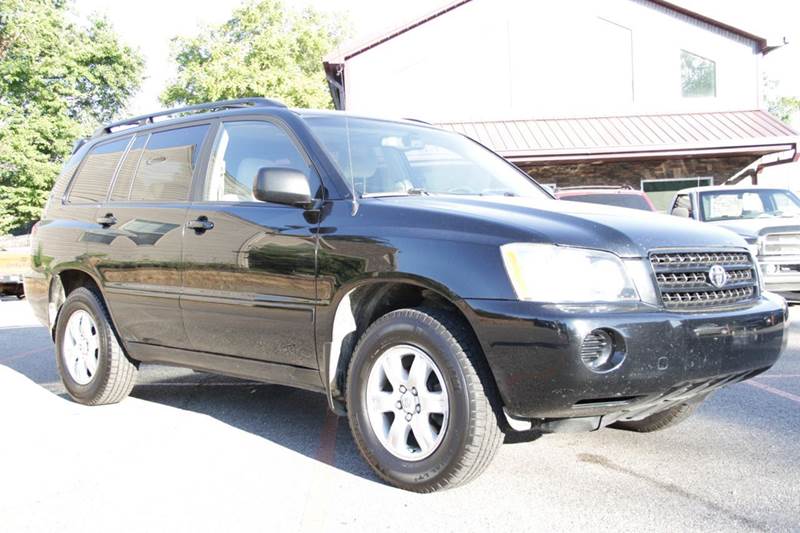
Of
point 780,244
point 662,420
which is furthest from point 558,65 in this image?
point 662,420

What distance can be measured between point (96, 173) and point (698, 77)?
18.5 metres

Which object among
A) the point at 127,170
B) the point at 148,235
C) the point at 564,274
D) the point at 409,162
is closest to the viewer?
the point at 564,274

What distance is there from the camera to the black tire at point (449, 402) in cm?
340

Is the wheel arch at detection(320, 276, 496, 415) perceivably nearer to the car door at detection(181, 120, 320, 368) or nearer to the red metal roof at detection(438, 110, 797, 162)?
the car door at detection(181, 120, 320, 368)

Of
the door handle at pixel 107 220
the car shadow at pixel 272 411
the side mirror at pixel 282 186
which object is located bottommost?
the car shadow at pixel 272 411

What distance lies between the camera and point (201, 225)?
4.62 m

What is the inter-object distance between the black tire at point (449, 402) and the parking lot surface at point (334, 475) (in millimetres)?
113

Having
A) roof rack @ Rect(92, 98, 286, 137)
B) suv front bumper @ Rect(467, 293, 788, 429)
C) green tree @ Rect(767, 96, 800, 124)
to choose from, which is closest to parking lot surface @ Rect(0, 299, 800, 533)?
suv front bumper @ Rect(467, 293, 788, 429)

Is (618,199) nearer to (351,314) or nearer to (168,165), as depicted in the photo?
(168,165)

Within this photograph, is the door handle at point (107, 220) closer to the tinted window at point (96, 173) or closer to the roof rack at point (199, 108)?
the tinted window at point (96, 173)

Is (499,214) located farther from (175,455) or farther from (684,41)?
(684,41)

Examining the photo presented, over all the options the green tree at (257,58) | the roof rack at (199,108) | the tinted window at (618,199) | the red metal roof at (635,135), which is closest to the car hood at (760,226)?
the tinted window at (618,199)

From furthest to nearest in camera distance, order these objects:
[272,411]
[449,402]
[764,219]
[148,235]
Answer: [764,219] → [272,411] → [148,235] → [449,402]

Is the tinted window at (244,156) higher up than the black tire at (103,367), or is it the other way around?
the tinted window at (244,156)
